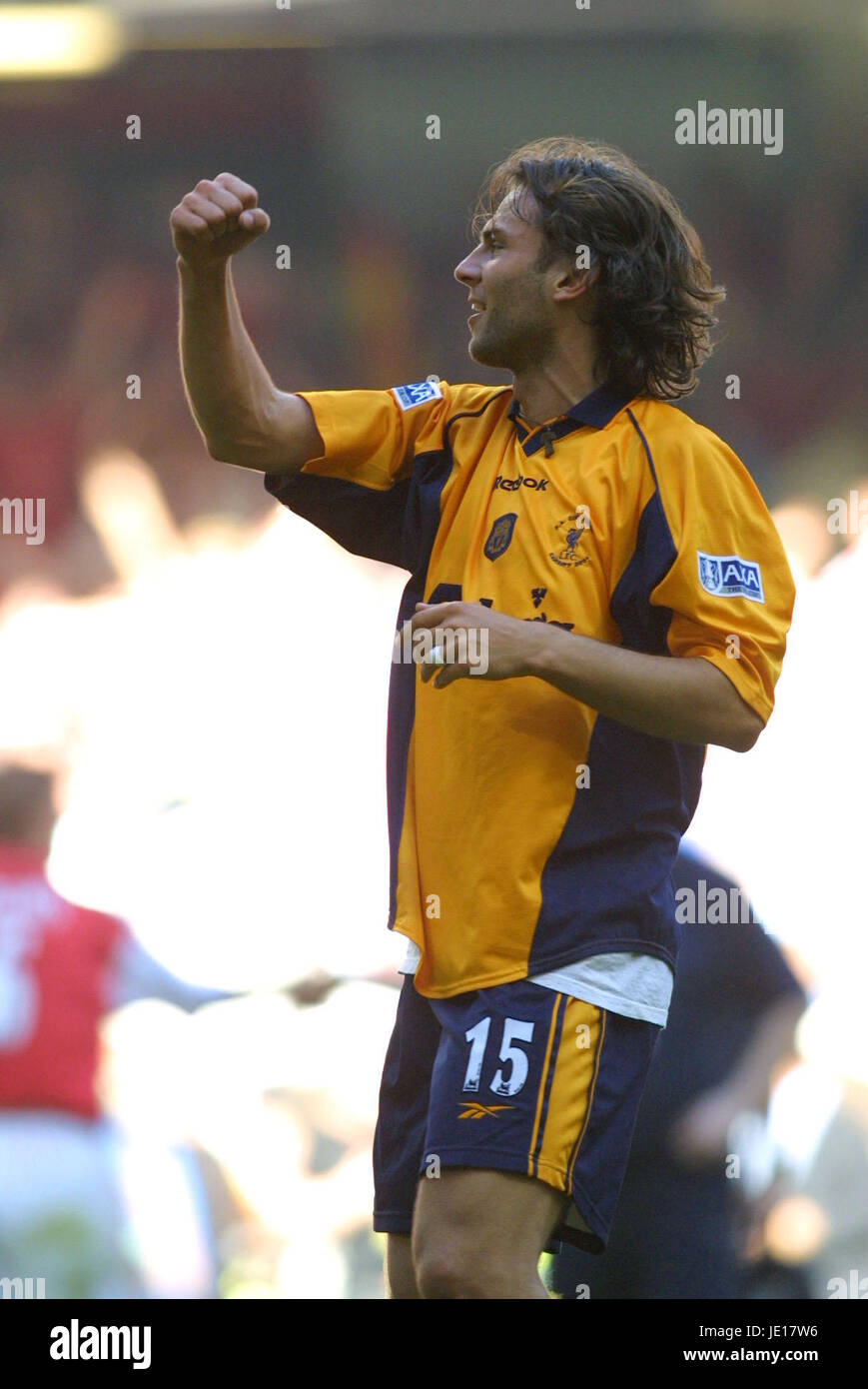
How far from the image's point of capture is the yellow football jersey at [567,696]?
2.04m

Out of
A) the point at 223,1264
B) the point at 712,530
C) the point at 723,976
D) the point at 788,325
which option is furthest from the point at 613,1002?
the point at 788,325

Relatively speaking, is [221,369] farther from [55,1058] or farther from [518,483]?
[55,1058]

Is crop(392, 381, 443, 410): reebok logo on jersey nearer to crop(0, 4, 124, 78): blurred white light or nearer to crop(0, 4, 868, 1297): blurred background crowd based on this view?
crop(0, 4, 868, 1297): blurred background crowd

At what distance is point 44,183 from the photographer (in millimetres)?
3787

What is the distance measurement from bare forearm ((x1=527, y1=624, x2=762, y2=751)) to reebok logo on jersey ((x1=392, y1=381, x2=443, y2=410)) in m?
0.51

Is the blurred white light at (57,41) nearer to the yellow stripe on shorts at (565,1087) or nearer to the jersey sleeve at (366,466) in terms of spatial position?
the jersey sleeve at (366,466)

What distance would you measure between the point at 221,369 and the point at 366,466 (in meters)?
0.27

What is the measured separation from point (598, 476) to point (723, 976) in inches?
68.7

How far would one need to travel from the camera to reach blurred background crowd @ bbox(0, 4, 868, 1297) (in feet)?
11.8

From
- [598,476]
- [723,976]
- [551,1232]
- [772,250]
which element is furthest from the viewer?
[772,250]

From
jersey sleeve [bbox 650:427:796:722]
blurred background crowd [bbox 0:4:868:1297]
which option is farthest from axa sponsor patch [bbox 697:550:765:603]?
blurred background crowd [bbox 0:4:868:1297]

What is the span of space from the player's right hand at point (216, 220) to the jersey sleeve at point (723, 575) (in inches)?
24.5

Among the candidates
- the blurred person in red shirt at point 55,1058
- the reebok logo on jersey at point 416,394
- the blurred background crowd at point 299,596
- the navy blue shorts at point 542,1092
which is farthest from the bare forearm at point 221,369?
the blurred person in red shirt at point 55,1058

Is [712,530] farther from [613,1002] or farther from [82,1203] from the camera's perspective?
[82,1203]
